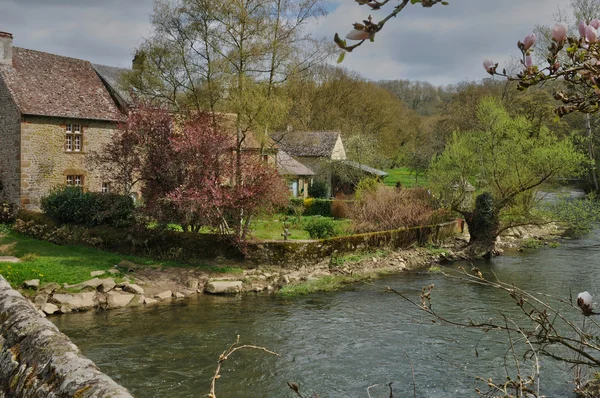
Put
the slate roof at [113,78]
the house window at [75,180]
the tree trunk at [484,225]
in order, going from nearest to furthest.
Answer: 1. the tree trunk at [484,225]
2. the house window at [75,180]
3. the slate roof at [113,78]

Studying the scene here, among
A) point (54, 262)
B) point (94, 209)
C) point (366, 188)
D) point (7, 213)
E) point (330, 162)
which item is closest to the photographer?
point (54, 262)

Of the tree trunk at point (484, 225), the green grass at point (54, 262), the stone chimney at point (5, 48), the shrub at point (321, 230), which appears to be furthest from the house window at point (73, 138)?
the tree trunk at point (484, 225)

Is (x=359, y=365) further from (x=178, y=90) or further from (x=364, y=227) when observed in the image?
(x=178, y=90)

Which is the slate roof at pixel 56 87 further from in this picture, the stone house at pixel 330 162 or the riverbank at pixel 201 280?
the stone house at pixel 330 162

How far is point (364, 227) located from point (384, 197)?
260 centimetres

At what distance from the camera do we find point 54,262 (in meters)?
17.5

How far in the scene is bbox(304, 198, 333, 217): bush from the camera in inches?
1369

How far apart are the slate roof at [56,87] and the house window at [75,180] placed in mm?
3133

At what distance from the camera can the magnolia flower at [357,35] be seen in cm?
252

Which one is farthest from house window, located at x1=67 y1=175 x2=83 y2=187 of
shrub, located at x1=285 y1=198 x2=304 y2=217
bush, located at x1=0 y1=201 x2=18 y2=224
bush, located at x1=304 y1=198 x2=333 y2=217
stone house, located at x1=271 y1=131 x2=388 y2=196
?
stone house, located at x1=271 y1=131 x2=388 y2=196

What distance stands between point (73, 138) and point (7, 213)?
5377 mm

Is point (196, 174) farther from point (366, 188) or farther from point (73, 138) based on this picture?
point (366, 188)

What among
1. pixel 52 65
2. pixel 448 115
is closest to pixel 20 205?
pixel 52 65

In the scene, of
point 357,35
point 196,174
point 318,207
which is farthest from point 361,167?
point 357,35
